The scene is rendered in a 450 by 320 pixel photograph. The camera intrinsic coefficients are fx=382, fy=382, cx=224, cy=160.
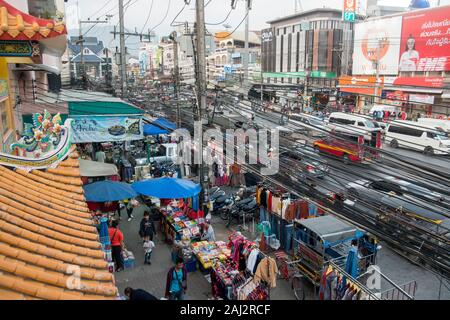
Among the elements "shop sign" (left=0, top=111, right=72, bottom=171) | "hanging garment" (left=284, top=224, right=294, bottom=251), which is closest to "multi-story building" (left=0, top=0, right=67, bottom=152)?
"shop sign" (left=0, top=111, right=72, bottom=171)

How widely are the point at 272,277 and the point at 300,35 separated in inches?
1932

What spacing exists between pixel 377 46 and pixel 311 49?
479 inches

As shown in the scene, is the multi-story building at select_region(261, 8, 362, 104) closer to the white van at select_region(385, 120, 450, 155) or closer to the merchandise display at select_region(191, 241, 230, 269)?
the white van at select_region(385, 120, 450, 155)

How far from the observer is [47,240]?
168 inches

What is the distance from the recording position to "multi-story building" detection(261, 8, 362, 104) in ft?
160

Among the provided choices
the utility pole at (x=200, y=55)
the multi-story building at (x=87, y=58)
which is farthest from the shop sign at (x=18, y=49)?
the multi-story building at (x=87, y=58)

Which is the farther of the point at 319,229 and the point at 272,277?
the point at 319,229

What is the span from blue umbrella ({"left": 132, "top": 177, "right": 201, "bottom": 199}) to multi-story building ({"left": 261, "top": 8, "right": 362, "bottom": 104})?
3247cm

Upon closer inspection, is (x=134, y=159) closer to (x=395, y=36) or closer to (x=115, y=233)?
(x=115, y=233)

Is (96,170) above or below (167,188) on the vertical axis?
above

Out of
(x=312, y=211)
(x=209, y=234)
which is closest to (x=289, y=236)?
(x=312, y=211)

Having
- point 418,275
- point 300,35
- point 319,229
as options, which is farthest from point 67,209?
point 300,35

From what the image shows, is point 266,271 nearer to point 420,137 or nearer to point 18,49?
point 18,49
